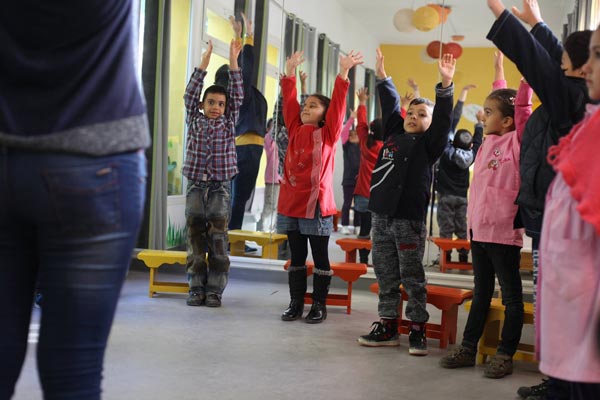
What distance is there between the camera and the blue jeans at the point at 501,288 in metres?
2.93

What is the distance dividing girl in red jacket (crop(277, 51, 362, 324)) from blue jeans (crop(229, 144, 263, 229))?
45.9 inches

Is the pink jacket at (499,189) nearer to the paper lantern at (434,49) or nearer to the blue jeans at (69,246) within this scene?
the paper lantern at (434,49)

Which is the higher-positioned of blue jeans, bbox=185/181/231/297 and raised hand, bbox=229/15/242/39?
raised hand, bbox=229/15/242/39

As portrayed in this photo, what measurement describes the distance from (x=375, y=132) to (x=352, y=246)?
29.6 inches

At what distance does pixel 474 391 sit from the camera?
2.72 metres

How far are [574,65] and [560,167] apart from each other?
102 centimetres

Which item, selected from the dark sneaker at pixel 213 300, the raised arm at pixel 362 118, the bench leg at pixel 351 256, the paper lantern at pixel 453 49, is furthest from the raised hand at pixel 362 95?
the dark sneaker at pixel 213 300

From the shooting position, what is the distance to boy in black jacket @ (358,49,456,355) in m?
3.27

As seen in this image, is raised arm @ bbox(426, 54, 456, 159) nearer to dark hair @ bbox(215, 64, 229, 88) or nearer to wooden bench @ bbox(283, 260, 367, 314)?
wooden bench @ bbox(283, 260, 367, 314)

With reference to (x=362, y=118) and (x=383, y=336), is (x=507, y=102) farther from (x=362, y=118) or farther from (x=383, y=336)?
(x=362, y=118)

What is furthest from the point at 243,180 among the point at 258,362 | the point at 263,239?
the point at 258,362

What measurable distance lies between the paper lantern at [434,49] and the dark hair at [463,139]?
70 centimetres

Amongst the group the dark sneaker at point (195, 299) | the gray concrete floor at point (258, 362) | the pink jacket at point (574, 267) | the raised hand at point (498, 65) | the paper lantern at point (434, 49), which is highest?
the paper lantern at point (434, 49)

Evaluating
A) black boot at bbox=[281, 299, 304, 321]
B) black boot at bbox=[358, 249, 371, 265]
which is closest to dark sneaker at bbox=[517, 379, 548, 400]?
black boot at bbox=[281, 299, 304, 321]
